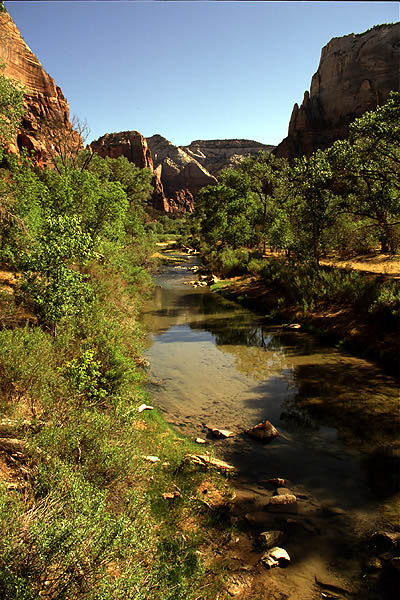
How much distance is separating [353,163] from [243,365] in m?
12.0

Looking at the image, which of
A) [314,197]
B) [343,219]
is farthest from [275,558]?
[343,219]

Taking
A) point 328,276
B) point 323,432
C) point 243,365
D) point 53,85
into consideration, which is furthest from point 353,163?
point 53,85

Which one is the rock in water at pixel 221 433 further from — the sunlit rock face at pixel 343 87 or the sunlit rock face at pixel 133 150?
the sunlit rock face at pixel 133 150

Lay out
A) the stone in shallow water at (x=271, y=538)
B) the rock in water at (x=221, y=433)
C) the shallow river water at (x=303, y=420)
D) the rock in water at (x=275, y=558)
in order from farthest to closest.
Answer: the rock in water at (x=221, y=433) < the shallow river water at (x=303, y=420) < the stone in shallow water at (x=271, y=538) < the rock in water at (x=275, y=558)

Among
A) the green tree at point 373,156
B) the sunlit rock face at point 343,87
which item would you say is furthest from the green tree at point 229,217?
the sunlit rock face at point 343,87

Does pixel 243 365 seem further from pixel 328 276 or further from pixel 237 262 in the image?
pixel 237 262

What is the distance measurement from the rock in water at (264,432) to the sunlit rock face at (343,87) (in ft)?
343

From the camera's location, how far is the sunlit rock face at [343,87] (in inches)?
3794

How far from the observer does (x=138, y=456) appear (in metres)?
6.39

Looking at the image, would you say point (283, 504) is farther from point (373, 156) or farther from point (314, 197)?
point (314, 197)

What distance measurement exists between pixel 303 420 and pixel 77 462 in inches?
288

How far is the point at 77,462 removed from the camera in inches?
211

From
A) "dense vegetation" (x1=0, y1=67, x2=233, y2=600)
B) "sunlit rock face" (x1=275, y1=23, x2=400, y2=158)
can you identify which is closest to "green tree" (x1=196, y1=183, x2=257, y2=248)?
"dense vegetation" (x1=0, y1=67, x2=233, y2=600)

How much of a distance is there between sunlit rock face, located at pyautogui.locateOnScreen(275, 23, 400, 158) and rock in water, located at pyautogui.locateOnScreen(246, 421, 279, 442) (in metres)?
105
